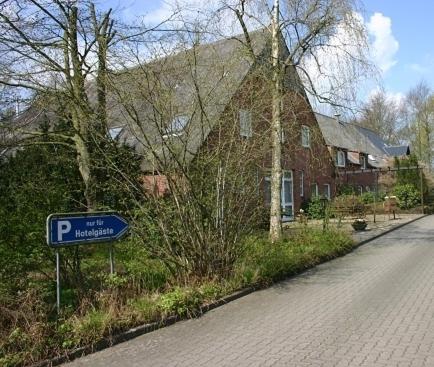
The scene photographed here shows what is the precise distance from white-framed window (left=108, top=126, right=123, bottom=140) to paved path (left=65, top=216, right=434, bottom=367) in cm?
317

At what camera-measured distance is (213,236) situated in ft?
30.0

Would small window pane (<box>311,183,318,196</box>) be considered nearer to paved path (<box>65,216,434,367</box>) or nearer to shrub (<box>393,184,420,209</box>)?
shrub (<box>393,184,420,209</box>)

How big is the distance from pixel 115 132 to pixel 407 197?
3254 cm

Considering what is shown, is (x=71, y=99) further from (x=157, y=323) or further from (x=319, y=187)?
(x=319, y=187)

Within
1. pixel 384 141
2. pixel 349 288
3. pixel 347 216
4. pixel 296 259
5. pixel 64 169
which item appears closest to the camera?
pixel 349 288

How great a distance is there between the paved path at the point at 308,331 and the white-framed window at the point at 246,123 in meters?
2.90

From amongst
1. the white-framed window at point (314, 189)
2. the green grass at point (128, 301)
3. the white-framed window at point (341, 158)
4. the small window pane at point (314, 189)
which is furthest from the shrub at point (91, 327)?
the white-framed window at point (341, 158)

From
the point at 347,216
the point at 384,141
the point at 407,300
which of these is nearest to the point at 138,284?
the point at 407,300

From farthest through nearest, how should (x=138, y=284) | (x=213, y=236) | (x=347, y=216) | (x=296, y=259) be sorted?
(x=347, y=216)
(x=296, y=259)
(x=213, y=236)
(x=138, y=284)

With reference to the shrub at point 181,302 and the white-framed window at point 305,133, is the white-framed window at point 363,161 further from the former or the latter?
the shrub at point 181,302

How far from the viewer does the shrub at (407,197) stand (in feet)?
123

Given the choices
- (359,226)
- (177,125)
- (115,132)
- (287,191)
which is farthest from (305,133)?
(287,191)

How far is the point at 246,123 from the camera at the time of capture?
406 inches

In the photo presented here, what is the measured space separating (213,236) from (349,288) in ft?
9.17
